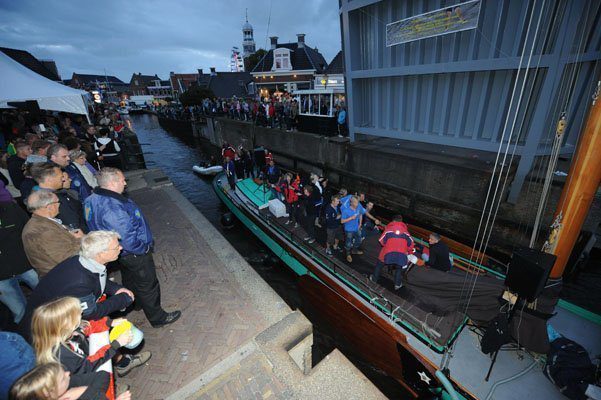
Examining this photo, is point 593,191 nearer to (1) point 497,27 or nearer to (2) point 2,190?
(1) point 497,27

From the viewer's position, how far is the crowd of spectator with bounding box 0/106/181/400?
1.76m

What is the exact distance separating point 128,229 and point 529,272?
502cm

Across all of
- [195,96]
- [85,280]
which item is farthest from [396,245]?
[195,96]

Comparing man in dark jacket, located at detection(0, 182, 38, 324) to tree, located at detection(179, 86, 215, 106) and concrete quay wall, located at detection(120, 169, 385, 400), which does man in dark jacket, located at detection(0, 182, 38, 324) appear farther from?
tree, located at detection(179, 86, 215, 106)

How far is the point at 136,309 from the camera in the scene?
4.09 metres

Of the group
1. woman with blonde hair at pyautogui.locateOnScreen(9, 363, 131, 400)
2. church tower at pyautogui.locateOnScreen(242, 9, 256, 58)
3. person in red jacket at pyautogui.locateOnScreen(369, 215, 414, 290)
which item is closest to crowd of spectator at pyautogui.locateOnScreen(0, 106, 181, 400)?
woman with blonde hair at pyautogui.locateOnScreen(9, 363, 131, 400)

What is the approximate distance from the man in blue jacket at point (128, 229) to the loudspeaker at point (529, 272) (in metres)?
4.88

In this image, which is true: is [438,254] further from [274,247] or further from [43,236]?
[43,236]

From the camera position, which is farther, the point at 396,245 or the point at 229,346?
the point at 396,245

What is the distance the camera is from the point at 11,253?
3.36m

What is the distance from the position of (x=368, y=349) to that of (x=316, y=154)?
1072 centimetres

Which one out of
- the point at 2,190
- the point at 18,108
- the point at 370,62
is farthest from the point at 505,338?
the point at 18,108

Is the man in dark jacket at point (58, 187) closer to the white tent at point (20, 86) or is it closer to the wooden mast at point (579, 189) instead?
the white tent at point (20, 86)

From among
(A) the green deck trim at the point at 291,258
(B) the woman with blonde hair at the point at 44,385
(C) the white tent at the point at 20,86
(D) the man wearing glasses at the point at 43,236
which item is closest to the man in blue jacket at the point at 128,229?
(D) the man wearing glasses at the point at 43,236
